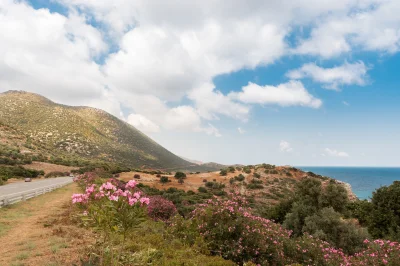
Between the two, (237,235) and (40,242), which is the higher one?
(237,235)

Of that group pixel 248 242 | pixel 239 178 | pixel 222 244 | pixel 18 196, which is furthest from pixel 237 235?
pixel 239 178

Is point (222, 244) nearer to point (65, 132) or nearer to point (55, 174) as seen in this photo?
point (55, 174)

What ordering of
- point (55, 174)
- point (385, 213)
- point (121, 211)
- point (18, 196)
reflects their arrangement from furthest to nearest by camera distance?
point (55, 174) → point (385, 213) → point (18, 196) → point (121, 211)

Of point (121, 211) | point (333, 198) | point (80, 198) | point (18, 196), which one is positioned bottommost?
point (18, 196)

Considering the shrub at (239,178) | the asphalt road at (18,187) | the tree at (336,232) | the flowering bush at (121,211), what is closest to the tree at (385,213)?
the tree at (336,232)

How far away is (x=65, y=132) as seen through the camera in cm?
7969

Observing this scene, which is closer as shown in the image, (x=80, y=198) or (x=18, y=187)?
(x=80, y=198)

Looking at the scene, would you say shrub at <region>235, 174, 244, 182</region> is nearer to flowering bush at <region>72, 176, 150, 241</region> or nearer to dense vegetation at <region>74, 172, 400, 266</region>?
dense vegetation at <region>74, 172, 400, 266</region>

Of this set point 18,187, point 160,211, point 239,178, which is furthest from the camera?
point 239,178

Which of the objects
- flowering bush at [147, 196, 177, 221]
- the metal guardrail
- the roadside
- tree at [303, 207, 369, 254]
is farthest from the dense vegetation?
the metal guardrail

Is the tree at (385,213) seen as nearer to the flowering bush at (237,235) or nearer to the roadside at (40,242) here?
the flowering bush at (237,235)

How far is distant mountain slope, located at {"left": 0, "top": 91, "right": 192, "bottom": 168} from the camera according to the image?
73938 millimetres

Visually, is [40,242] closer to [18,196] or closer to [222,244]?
[222,244]

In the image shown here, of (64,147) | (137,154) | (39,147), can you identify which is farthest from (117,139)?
(39,147)
